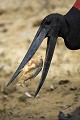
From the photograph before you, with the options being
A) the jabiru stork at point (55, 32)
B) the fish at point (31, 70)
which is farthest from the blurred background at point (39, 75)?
the jabiru stork at point (55, 32)

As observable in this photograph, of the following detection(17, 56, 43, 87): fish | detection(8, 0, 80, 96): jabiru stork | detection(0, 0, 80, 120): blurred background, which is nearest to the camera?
detection(8, 0, 80, 96): jabiru stork

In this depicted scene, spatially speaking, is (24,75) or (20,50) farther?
(20,50)

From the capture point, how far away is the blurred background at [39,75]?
4.70m

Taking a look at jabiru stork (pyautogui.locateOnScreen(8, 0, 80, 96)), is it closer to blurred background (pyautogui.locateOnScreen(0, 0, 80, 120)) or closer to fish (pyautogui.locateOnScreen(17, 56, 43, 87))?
fish (pyautogui.locateOnScreen(17, 56, 43, 87))

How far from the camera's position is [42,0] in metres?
7.26

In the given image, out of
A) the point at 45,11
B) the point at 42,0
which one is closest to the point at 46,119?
the point at 45,11

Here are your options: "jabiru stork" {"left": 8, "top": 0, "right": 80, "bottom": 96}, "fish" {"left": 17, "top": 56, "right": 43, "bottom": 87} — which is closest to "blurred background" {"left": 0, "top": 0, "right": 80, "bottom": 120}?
"fish" {"left": 17, "top": 56, "right": 43, "bottom": 87}

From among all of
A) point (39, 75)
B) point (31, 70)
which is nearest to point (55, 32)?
point (31, 70)

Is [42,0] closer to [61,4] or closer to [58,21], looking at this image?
[61,4]

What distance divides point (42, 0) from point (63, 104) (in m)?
2.86

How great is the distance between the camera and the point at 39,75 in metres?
5.46

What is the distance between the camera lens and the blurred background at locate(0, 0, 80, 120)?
4.70m

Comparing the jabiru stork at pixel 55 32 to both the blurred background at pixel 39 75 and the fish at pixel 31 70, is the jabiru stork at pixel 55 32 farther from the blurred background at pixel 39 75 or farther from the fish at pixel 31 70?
→ the blurred background at pixel 39 75

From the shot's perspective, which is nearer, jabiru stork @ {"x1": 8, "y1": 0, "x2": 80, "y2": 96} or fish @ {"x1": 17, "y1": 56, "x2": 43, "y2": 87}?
jabiru stork @ {"x1": 8, "y1": 0, "x2": 80, "y2": 96}
